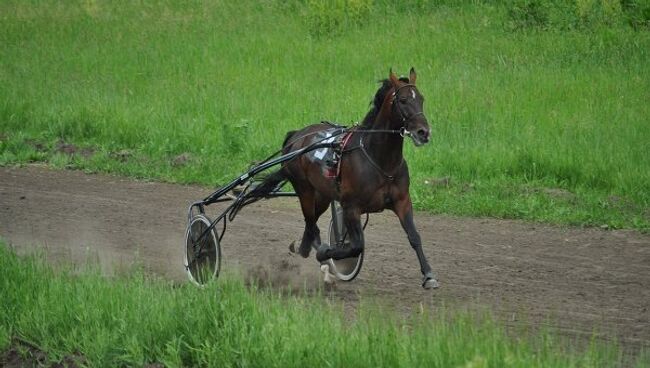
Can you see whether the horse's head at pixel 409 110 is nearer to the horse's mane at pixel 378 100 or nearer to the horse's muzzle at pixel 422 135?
the horse's muzzle at pixel 422 135

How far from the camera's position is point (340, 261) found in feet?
32.2

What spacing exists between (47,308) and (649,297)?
4.27 m

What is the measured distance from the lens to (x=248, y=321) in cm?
709

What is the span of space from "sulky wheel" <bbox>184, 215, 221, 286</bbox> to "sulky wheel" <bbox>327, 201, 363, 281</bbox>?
922 millimetres

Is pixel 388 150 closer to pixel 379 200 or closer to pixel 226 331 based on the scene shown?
pixel 379 200

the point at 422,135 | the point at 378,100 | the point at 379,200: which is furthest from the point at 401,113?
the point at 379,200

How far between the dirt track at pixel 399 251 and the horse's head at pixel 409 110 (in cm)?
120

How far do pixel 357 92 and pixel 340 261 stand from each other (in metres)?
7.18

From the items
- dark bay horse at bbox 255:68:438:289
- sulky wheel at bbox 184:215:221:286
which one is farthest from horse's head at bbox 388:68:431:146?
sulky wheel at bbox 184:215:221:286

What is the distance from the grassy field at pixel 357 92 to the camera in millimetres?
13145

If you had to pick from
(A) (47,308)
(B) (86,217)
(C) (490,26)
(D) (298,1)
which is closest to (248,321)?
(A) (47,308)

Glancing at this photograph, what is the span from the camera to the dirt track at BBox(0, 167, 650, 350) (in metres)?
8.65

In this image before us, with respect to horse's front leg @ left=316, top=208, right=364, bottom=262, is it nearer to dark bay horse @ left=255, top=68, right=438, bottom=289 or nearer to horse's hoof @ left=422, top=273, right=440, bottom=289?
dark bay horse @ left=255, top=68, right=438, bottom=289

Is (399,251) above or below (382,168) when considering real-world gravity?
below
